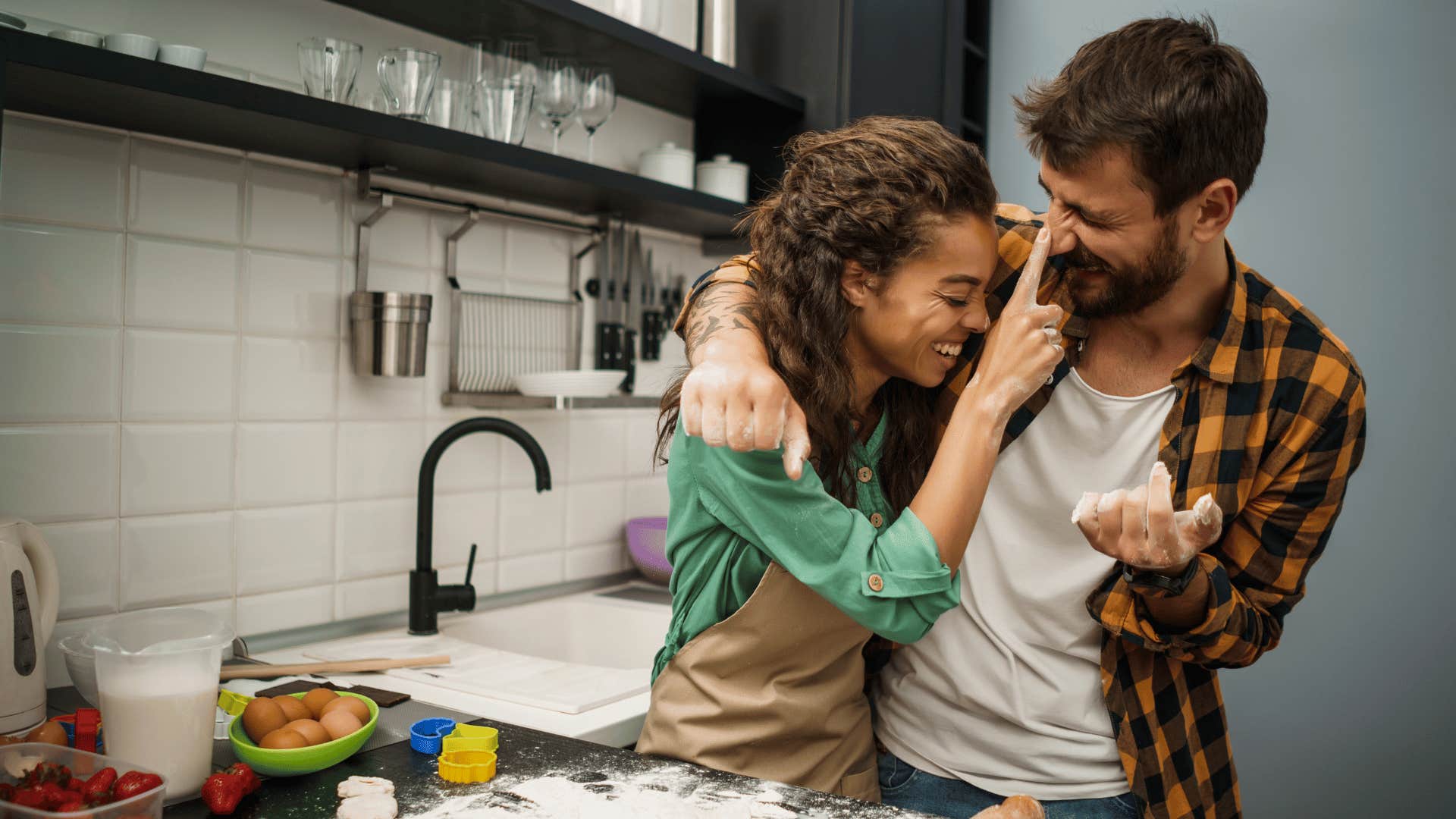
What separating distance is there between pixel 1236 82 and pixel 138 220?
55.0 inches

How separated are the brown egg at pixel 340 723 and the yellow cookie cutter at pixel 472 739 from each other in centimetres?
9

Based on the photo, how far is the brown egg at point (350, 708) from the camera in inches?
45.5

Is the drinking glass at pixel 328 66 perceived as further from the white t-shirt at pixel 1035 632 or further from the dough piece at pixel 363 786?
the white t-shirt at pixel 1035 632

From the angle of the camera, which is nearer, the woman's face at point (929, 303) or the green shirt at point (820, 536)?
the green shirt at point (820, 536)

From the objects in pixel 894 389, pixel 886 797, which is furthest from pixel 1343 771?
pixel 894 389

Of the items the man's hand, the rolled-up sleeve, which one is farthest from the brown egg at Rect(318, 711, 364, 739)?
the man's hand

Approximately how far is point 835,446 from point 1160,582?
37cm

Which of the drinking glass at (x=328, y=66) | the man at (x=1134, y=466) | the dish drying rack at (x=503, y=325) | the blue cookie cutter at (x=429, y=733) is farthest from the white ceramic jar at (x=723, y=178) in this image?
the blue cookie cutter at (x=429, y=733)

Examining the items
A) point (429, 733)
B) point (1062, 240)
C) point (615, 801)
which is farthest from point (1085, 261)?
point (429, 733)

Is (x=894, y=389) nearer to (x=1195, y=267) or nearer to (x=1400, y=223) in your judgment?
(x=1195, y=267)

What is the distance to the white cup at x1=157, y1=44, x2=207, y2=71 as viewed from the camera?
1.31 meters

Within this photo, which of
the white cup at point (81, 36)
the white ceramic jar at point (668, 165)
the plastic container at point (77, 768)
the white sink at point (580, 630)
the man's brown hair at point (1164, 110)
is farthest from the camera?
the white ceramic jar at point (668, 165)

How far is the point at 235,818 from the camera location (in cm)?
99

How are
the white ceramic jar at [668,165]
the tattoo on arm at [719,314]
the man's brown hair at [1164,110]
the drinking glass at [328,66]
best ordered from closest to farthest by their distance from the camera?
the tattoo on arm at [719,314] → the man's brown hair at [1164,110] → the drinking glass at [328,66] → the white ceramic jar at [668,165]
